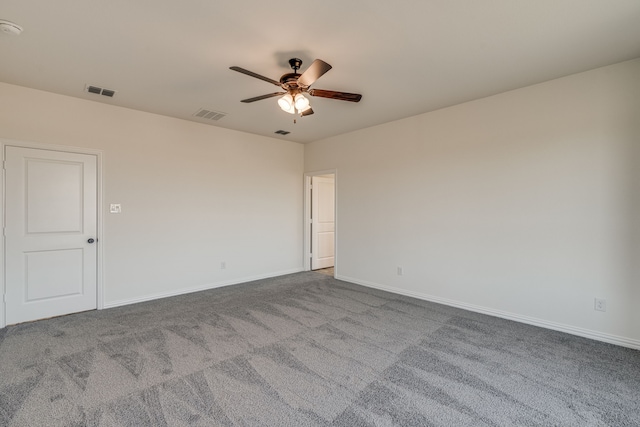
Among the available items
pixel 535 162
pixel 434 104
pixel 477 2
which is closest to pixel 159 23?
pixel 477 2

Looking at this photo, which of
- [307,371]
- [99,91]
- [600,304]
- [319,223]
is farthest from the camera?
[319,223]

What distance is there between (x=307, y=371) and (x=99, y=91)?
386 cm

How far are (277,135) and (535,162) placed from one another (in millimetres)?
4018

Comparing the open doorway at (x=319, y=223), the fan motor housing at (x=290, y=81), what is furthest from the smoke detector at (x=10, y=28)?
the open doorway at (x=319, y=223)

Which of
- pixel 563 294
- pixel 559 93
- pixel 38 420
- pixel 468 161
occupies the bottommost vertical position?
pixel 38 420

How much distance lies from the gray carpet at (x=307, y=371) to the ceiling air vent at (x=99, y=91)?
2.70 metres

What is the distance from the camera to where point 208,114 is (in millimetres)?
4305

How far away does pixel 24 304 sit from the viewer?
11.1 ft

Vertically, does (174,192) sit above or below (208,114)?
below

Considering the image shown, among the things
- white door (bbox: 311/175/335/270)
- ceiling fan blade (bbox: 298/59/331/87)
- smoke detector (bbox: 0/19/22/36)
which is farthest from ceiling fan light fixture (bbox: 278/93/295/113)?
white door (bbox: 311/175/335/270)

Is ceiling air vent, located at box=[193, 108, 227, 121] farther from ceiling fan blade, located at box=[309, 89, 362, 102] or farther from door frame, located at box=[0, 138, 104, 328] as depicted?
ceiling fan blade, located at box=[309, 89, 362, 102]

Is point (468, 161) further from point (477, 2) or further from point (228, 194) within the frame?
point (228, 194)

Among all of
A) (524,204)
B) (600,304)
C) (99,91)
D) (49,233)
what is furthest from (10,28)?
(600,304)

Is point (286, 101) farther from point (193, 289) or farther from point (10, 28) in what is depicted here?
point (193, 289)
